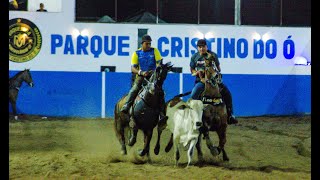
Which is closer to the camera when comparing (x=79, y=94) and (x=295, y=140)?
(x=295, y=140)

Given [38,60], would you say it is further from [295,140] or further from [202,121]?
[295,140]

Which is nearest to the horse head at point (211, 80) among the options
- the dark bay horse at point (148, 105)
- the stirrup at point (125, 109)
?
the dark bay horse at point (148, 105)

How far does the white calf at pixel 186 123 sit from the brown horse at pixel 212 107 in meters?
0.59

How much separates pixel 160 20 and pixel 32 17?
4048 millimetres

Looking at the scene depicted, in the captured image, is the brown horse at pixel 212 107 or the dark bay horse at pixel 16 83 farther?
the dark bay horse at pixel 16 83

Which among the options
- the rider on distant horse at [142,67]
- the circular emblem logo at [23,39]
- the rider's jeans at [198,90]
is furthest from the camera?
the circular emblem logo at [23,39]

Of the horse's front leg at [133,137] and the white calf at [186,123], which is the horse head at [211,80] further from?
the horse's front leg at [133,137]

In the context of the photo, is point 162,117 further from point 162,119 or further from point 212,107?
point 212,107

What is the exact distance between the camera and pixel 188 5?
16438 millimetres

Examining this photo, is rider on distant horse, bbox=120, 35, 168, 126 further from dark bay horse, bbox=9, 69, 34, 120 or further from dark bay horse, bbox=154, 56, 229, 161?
dark bay horse, bbox=9, 69, 34, 120

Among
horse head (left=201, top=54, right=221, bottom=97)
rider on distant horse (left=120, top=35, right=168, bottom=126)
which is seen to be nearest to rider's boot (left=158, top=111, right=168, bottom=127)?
rider on distant horse (left=120, top=35, right=168, bottom=126)

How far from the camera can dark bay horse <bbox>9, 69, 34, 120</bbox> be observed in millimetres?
15916

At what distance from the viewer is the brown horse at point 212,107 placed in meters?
11.3
